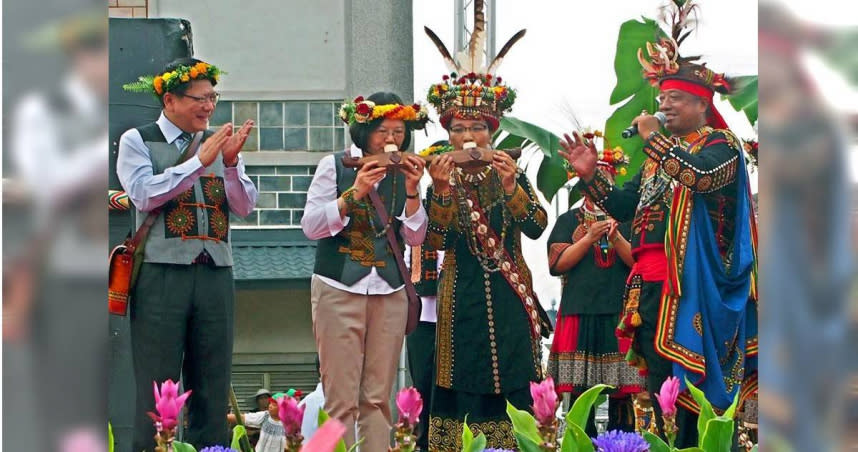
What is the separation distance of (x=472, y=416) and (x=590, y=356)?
4.26ft

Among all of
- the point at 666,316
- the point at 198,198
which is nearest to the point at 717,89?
the point at 666,316

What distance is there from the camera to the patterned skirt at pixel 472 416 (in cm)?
534

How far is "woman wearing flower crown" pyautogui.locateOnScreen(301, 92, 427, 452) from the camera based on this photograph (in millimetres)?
4746

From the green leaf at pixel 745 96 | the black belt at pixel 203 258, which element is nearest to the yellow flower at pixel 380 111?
the black belt at pixel 203 258

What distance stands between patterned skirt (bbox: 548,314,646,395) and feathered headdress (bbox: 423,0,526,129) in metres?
1.50

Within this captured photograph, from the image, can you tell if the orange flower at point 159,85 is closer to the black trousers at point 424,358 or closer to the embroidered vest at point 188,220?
the embroidered vest at point 188,220

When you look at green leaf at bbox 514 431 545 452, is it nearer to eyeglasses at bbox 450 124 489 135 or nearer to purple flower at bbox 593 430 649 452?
purple flower at bbox 593 430 649 452

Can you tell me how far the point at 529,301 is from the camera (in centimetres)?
549

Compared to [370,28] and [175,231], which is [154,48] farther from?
[175,231]

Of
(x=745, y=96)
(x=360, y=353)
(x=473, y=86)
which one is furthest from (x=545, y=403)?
(x=745, y=96)

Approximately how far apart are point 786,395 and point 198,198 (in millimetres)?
3956

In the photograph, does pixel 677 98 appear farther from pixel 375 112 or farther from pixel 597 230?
pixel 597 230

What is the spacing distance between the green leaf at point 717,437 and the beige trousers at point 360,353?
196cm

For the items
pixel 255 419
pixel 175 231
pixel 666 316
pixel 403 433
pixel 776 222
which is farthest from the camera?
pixel 255 419
